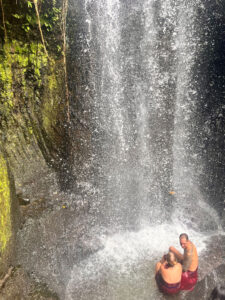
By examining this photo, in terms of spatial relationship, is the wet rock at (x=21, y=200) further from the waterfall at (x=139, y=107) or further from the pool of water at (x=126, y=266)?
the pool of water at (x=126, y=266)

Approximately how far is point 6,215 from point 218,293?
10.6 ft

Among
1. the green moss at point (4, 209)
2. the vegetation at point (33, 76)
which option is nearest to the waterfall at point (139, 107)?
the vegetation at point (33, 76)

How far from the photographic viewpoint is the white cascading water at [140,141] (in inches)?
160

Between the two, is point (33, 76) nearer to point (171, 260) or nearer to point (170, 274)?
point (171, 260)

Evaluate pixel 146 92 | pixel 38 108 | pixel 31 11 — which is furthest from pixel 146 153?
pixel 31 11

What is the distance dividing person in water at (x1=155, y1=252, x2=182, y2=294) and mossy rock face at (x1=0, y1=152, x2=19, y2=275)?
2.18 meters

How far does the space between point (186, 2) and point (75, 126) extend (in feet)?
10.2

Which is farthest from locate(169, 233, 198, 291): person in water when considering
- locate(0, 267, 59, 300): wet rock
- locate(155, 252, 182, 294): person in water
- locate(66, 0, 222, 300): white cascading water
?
locate(0, 267, 59, 300): wet rock

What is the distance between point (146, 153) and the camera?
4926mm

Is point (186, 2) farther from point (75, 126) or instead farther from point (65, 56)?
point (75, 126)

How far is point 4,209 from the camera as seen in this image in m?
3.17

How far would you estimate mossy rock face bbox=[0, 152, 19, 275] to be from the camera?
301 cm

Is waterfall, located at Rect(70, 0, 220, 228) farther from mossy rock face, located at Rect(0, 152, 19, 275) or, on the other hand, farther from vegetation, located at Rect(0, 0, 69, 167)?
mossy rock face, located at Rect(0, 152, 19, 275)

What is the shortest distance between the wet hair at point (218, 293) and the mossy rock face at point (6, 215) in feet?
9.67
